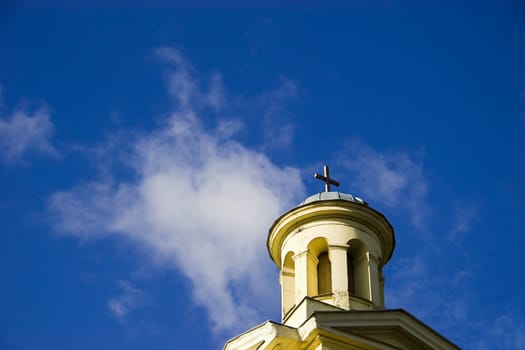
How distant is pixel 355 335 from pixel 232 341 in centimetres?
288

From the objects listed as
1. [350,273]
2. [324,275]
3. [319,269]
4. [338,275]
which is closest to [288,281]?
[319,269]

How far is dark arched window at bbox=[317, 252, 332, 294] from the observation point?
25.0 meters

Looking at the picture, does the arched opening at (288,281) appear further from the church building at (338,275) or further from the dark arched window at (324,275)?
the dark arched window at (324,275)

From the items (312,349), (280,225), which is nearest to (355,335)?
(312,349)

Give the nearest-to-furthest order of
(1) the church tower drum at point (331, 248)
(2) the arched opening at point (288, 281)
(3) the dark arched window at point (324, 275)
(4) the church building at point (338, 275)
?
(4) the church building at point (338, 275)
(1) the church tower drum at point (331, 248)
(3) the dark arched window at point (324, 275)
(2) the arched opening at point (288, 281)

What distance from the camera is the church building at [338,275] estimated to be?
22.4 meters

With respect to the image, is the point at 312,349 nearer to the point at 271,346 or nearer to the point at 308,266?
the point at 271,346

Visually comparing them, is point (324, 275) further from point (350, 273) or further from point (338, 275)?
point (338, 275)

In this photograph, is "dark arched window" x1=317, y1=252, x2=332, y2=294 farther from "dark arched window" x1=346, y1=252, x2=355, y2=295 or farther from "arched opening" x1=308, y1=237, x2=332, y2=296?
"dark arched window" x1=346, y1=252, x2=355, y2=295

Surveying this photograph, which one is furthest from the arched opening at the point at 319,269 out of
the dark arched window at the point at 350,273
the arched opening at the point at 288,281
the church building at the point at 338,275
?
the arched opening at the point at 288,281

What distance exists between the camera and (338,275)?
968 inches

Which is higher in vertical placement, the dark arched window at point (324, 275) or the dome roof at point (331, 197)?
the dome roof at point (331, 197)

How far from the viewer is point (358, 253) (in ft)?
83.7

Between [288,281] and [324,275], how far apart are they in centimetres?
100
